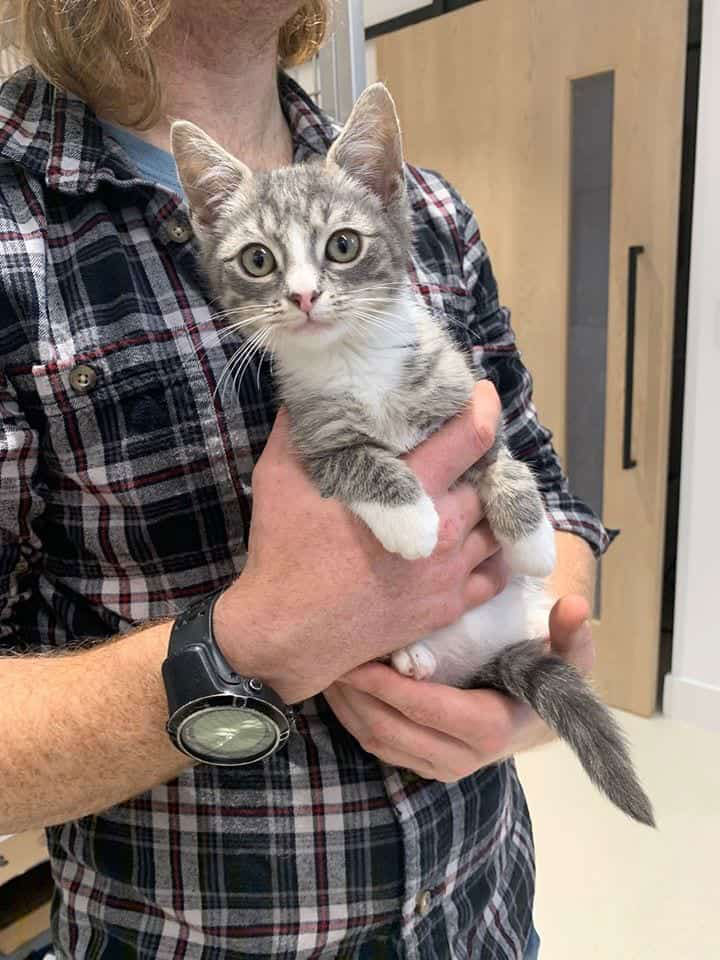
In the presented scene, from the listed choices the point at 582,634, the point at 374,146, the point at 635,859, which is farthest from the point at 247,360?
the point at 635,859

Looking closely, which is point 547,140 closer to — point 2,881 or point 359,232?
point 359,232

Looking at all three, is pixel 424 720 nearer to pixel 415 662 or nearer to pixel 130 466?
pixel 415 662

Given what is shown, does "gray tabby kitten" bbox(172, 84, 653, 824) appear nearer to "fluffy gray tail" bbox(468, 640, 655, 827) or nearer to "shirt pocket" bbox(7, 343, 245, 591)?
"fluffy gray tail" bbox(468, 640, 655, 827)

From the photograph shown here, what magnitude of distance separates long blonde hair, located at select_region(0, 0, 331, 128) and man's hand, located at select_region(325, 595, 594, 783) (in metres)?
0.81

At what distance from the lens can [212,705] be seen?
35.7 inches

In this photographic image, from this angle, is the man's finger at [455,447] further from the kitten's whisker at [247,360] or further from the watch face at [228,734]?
the watch face at [228,734]

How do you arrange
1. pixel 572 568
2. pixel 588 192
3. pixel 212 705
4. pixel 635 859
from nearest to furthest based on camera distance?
pixel 212 705 → pixel 572 568 → pixel 635 859 → pixel 588 192

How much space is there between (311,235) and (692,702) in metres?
3.14

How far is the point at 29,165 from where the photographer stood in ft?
3.23

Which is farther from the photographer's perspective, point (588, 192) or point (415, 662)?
point (588, 192)

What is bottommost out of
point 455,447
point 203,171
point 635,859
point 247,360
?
point 635,859

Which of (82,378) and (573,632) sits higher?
(82,378)

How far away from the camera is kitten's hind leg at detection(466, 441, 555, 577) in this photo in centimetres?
115

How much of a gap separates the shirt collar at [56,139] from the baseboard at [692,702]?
130 inches
